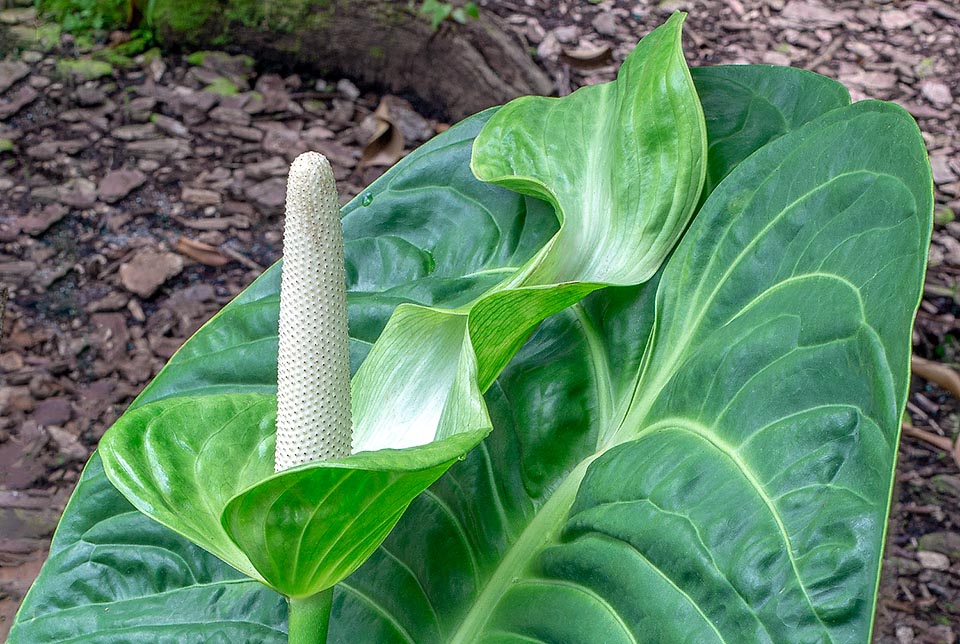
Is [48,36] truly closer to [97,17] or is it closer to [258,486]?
[97,17]

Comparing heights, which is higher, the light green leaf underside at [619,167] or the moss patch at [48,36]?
the light green leaf underside at [619,167]

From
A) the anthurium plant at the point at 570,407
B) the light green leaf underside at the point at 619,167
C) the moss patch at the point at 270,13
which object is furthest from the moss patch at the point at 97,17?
the light green leaf underside at the point at 619,167

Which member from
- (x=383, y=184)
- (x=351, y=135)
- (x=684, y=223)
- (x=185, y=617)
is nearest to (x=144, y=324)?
(x=351, y=135)

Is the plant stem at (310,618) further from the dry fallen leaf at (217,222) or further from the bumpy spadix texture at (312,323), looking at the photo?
the dry fallen leaf at (217,222)

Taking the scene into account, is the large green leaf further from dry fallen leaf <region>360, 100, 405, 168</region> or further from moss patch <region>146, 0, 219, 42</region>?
moss patch <region>146, 0, 219, 42</region>

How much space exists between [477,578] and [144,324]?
4.65ft

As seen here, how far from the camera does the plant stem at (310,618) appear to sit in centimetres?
78

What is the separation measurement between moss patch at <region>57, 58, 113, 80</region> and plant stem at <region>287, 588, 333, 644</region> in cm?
229

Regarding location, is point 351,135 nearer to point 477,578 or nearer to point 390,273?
point 390,273

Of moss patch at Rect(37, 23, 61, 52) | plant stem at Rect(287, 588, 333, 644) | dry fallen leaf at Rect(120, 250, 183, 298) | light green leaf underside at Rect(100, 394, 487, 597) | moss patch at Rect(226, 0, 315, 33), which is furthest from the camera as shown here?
moss patch at Rect(37, 23, 61, 52)

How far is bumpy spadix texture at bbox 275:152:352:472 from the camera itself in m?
0.73

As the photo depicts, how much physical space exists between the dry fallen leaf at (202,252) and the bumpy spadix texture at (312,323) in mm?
1553

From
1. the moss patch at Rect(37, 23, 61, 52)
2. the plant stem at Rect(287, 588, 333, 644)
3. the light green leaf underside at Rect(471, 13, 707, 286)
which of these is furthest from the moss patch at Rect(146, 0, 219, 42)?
the plant stem at Rect(287, 588, 333, 644)

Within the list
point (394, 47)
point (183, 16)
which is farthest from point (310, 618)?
point (183, 16)
